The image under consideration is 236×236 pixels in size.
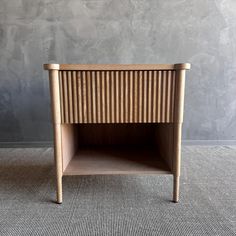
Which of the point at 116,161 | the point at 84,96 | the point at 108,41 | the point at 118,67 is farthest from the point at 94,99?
the point at 108,41

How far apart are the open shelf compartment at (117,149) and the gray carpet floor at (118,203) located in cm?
12

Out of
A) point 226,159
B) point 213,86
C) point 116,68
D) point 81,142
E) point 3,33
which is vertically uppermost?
point 3,33

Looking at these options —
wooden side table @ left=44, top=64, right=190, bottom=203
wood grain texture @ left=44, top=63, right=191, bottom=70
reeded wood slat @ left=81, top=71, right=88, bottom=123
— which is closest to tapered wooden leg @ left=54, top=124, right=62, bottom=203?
wooden side table @ left=44, top=64, right=190, bottom=203

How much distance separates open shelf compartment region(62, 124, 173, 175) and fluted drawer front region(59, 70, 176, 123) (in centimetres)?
11

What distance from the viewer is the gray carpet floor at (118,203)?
0.67 m

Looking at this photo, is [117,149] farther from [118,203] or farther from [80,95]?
[80,95]

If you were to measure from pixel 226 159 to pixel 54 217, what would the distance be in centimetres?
103

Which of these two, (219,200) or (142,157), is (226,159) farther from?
(142,157)

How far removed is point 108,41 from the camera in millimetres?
1338

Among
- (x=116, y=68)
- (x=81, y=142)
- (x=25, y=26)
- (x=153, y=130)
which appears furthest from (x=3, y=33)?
(x=153, y=130)

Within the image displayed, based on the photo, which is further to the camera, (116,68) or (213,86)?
(213,86)

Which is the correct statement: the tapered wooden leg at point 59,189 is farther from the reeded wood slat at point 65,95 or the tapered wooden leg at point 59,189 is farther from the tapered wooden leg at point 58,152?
the reeded wood slat at point 65,95

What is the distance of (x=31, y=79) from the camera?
1377 mm

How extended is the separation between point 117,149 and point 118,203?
1.09 feet
